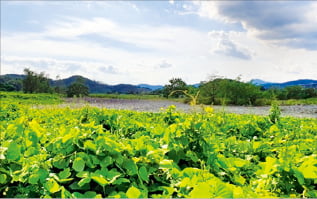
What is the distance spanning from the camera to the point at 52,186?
172 centimetres

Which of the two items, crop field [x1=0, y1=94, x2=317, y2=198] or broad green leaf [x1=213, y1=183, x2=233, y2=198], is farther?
crop field [x1=0, y1=94, x2=317, y2=198]

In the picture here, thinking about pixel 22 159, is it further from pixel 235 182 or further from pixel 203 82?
pixel 203 82

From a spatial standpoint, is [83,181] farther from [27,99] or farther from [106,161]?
[27,99]

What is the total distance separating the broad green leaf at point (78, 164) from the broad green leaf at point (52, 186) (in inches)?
5.5

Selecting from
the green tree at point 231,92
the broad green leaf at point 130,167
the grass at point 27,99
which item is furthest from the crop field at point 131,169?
the green tree at point 231,92

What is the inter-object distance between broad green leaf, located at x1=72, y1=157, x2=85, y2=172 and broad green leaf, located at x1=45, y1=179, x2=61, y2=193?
14cm

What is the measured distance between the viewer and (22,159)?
1.90 m

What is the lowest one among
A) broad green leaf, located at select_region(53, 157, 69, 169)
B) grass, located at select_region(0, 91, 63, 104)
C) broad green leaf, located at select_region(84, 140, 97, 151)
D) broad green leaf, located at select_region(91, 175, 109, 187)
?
grass, located at select_region(0, 91, 63, 104)

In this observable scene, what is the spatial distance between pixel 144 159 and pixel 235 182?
745mm

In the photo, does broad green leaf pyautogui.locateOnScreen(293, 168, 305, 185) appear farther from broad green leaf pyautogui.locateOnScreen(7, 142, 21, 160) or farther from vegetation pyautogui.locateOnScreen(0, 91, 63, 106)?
vegetation pyautogui.locateOnScreen(0, 91, 63, 106)

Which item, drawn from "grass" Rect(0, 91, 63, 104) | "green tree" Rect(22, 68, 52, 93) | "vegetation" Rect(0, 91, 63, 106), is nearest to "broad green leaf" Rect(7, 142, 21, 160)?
"vegetation" Rect(0, 91, 63, 106)

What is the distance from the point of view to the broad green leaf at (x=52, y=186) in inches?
66.8

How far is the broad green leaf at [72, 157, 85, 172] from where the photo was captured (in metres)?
1.82

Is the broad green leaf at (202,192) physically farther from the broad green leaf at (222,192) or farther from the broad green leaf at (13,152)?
the broad green leaf at (13,152)
